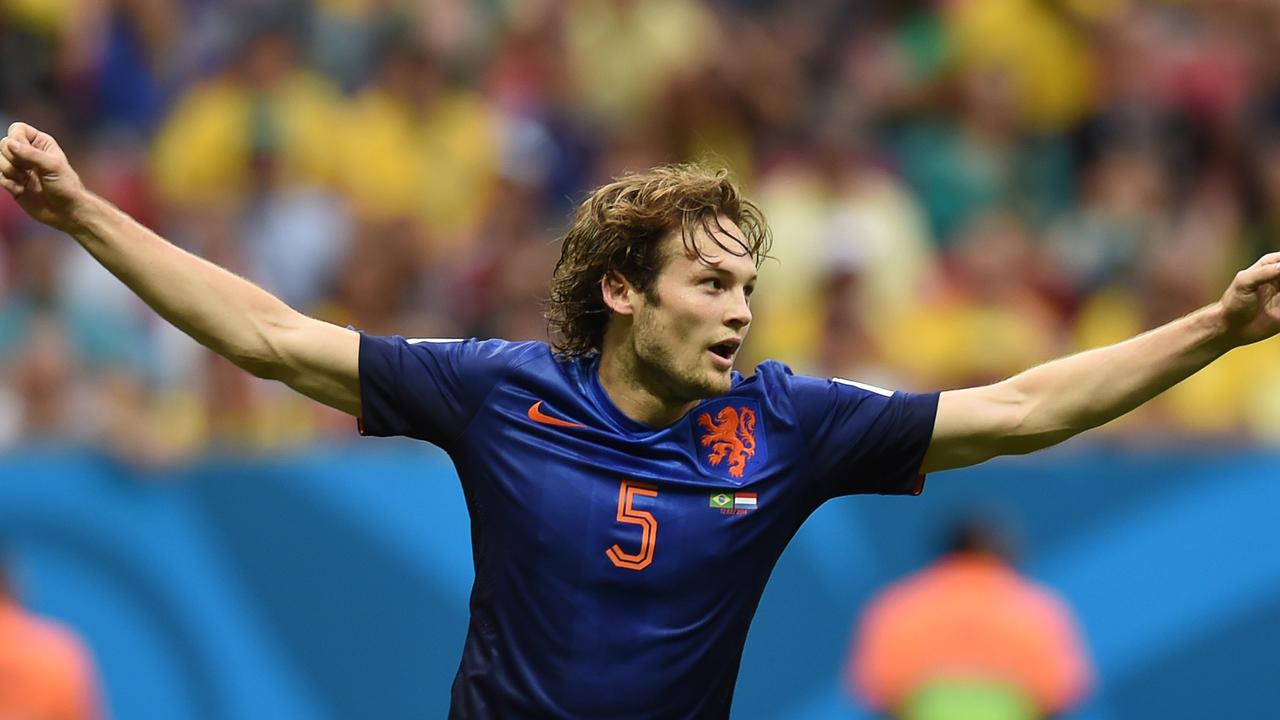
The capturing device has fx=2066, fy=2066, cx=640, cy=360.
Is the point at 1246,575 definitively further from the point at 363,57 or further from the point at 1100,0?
the point at 363,57

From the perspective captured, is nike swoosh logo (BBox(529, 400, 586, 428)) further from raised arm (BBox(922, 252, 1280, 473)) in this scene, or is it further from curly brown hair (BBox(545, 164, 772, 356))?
raised arm (BBox(922, 252, 1280, 473))

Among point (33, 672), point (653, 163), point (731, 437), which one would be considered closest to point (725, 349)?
point (731, 437)

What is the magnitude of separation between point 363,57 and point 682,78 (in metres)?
1.88

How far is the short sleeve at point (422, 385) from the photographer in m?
4.91

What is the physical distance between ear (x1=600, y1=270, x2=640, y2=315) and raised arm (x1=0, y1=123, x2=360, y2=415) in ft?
2.02

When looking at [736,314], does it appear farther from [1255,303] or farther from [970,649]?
[970,649]

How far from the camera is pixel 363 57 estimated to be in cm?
1195

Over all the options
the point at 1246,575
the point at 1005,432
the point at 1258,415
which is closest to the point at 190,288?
the point at 1005,432

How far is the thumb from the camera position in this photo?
460 cm

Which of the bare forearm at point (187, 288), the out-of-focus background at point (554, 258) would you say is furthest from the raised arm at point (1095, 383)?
the out-of-focus background at point (554, 258)

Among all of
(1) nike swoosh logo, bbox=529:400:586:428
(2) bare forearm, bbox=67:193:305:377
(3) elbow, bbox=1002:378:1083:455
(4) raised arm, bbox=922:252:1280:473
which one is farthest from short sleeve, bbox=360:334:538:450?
(3) elbow, bbox=1002:378:1083:455

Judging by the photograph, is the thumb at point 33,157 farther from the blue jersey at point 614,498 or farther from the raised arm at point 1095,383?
the raised arm at point 1095,383

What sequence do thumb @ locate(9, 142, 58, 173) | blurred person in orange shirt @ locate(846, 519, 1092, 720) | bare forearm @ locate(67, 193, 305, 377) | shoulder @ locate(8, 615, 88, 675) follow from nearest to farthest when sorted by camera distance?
thumb @ locate(9, 142, 58, 173), bare forearm @ locate(67, 193, 305, 377), blurred person in orange shirt @ locate(846, 519, 1092, 720), shoulder @ locate(8, 615, 88, 675)

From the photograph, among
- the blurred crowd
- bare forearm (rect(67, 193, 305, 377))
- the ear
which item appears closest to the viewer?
bare forearm (rect(67, 193, 305, 377))
